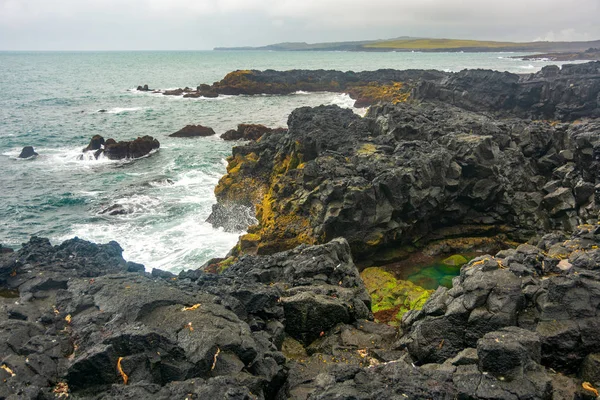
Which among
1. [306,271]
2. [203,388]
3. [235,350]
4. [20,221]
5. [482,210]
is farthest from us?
[20,221]

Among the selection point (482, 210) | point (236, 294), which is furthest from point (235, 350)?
point (482, 210)

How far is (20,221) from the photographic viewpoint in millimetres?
27359

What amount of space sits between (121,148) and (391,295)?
34983 mm

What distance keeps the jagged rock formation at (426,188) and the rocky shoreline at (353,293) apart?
9cm

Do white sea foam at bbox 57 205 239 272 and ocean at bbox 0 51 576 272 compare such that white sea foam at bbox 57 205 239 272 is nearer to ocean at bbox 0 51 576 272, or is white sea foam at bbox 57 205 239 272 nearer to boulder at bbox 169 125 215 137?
ocean at bbox 0 51 576 272

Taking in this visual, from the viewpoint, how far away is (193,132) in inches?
2106

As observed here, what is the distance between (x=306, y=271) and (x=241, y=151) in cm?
2028

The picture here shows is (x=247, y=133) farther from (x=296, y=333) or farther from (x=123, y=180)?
(x=296, y=333)

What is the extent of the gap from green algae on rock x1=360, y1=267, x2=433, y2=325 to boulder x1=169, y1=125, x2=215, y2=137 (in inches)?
1530

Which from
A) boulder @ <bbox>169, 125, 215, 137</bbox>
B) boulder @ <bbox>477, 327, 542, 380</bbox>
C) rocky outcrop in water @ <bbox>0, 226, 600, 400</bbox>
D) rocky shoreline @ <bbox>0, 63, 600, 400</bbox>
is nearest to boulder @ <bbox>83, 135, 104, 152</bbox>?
boulder @ <bbox>169, 125, 215, 137</bbox>

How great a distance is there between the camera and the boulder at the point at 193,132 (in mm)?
53188

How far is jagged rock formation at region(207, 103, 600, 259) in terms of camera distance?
20953mm

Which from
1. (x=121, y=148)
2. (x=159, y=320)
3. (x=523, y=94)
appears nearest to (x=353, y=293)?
(x=159, y=320)

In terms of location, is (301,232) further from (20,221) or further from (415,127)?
(20,221)
